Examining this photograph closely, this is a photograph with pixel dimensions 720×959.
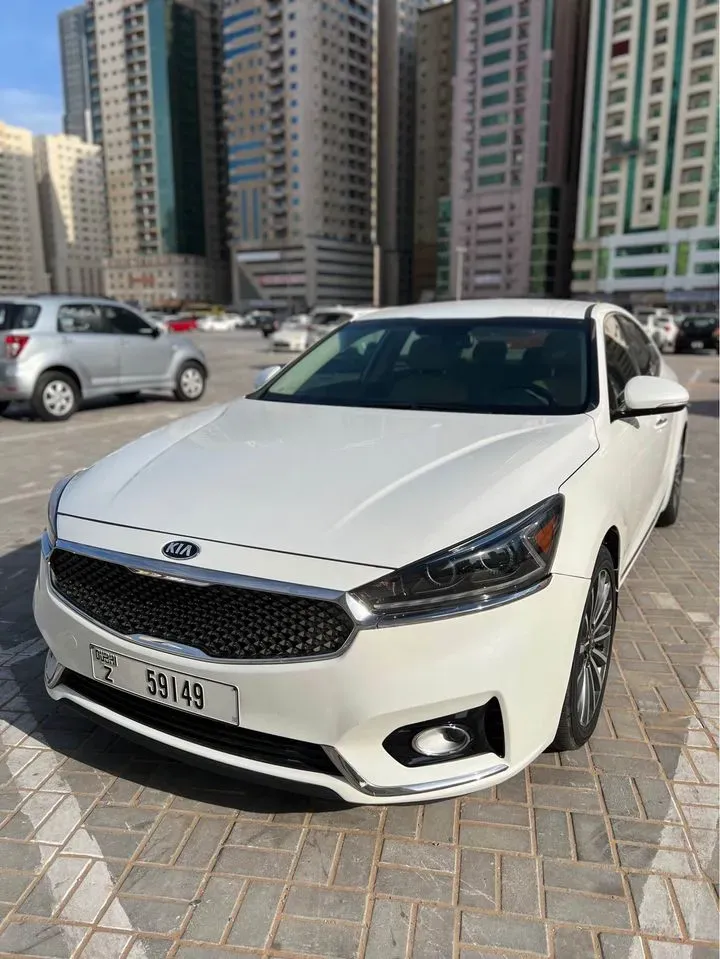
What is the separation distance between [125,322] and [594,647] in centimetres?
962

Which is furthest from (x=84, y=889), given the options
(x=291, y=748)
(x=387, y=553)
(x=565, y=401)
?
(x=565, y=401)

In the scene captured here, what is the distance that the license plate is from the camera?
6.59 feet

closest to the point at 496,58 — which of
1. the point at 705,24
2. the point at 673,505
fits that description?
the point at 705,24

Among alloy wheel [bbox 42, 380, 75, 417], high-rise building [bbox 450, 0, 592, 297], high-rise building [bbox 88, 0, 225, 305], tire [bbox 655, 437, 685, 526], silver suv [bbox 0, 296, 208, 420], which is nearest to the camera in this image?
tire [bbox 655, 437, 685, 526]

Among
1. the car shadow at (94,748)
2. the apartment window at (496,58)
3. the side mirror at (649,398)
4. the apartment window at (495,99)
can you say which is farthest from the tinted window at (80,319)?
the apartment window at (496,58)

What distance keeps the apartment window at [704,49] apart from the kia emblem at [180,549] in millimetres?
91901

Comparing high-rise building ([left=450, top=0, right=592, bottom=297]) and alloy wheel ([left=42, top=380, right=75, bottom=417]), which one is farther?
high-rise building ([left=450, top=0, right=592, bottom=297])

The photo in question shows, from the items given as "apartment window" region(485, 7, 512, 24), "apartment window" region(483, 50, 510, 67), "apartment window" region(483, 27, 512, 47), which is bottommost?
"apartment window" region(483, 50, 510, 67)

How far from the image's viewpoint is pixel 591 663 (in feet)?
8.42

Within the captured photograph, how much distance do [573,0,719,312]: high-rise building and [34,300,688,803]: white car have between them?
84.4 meters

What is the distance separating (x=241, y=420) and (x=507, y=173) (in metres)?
98.4

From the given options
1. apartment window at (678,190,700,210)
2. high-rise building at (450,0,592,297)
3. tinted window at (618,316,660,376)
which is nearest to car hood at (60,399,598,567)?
tinted window at (618,316,660,376)

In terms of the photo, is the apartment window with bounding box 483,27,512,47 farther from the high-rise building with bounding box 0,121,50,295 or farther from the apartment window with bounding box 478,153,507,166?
the high-rise building with bounding box 0,121,50,295

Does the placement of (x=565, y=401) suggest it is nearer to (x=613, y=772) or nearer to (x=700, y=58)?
(x=613, y=772)
